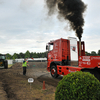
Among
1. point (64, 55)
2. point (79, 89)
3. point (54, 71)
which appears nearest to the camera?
point (79, 89)

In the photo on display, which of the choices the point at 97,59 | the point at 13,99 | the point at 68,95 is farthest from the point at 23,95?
the point at 97,59

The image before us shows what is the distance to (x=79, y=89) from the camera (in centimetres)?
319

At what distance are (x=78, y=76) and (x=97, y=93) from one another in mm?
678

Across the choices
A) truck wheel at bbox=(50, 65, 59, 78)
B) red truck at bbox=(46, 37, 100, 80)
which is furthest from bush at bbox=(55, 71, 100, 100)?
truck wheel at bbox=(50, 65, 59, 78)

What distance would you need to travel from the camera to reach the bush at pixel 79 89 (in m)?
3.14

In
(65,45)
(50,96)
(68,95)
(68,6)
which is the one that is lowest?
(50,96)

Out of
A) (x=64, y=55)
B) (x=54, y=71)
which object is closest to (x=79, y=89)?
(x=64, y=55)

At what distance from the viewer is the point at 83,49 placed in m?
11.5

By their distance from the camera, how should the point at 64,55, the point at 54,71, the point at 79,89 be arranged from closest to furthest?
1. the point at 79,89
2. the point at 64,55
3. the point at 54,71

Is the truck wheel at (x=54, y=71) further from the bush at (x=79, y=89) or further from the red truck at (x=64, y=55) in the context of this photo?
the bush at (x=79, y=89)

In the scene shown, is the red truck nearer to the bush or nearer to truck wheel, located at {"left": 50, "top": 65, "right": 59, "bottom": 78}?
truck wheel, located at {"left": 50, "top": 65, "right": 59, "bottom": 78}

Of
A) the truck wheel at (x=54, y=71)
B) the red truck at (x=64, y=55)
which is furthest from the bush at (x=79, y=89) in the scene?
the truck wheel at (x=54, y=71)

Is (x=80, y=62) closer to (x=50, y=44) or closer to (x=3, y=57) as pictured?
(x=50, y=44)

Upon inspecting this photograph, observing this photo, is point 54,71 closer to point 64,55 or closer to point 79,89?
point 64,55
